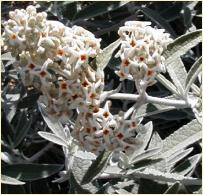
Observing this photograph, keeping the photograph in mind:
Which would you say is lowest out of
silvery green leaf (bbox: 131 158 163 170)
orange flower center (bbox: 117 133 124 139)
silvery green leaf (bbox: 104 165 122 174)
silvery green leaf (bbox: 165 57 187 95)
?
silvery green leaf (bbox: 104 165 122 174)

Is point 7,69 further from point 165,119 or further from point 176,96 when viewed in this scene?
point 176,96

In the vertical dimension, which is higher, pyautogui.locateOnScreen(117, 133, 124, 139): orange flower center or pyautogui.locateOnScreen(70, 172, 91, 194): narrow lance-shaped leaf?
pyautogui.locateOnScreen(117, 133, 124, 139): orange flower center

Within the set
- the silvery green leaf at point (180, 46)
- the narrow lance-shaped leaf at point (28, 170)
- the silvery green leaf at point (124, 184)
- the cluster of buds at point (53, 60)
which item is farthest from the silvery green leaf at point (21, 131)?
the silvery green leaf at point (180, 46)

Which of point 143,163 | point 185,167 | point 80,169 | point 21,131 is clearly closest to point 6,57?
point 21,131

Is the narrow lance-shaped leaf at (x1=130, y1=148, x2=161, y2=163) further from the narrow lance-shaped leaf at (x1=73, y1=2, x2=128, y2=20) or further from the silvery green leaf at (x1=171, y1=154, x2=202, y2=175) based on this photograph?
the narrow lance-shaped leaf at (x1=73, y1=2, x2=128, y2=20)

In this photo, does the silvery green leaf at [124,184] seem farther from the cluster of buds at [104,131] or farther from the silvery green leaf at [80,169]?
the cluster of buds at [104,131]

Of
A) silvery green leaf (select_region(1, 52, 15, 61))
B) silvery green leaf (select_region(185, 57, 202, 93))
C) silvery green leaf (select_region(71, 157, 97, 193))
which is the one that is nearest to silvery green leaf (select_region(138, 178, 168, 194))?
silvery green leaf (select_region(71, 157, 97, 193))

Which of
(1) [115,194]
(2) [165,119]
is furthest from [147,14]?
(1) [115,194]
